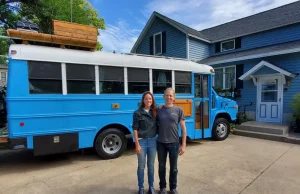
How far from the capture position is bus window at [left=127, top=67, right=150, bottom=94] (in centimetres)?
536

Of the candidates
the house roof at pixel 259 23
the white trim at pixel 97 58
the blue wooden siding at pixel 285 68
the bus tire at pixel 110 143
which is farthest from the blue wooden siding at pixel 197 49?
the bus tire at pixel 110 143

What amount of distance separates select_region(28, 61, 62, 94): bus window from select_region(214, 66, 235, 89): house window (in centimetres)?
931

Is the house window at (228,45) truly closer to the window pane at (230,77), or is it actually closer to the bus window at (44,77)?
the window pane at (230,77)

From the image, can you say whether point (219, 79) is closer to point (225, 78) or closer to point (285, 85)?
point (225, 78)

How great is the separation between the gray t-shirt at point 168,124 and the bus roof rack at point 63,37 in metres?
2.89

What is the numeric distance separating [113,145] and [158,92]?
1.94m

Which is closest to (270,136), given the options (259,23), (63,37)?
(63,37)

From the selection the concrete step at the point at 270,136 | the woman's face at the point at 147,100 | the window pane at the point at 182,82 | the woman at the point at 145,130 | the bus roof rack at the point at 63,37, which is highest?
the bus roof rack at the point at 63,37

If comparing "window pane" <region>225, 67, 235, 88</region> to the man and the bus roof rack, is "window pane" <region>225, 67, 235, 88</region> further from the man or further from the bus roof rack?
the man

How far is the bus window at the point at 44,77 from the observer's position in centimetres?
430

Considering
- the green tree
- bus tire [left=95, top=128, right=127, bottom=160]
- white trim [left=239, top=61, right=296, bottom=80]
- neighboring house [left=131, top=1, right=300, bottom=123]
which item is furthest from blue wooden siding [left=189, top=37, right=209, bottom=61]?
bus tire [left=95, top=128, right=127, bottom=160]

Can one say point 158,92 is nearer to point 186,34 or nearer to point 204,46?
point 186,34

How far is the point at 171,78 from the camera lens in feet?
19.3

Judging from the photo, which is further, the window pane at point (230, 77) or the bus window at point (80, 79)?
the window pane at point (230, 77)
